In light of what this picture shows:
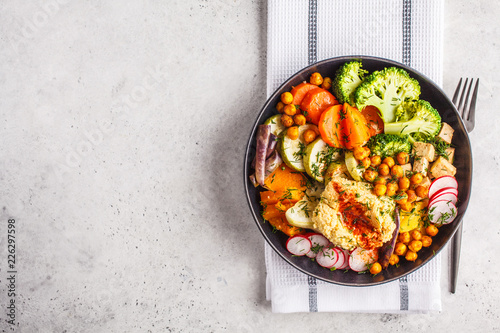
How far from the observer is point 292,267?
2.54 meters

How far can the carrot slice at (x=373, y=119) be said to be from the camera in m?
2.31

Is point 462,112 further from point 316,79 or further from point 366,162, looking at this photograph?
point 316,79

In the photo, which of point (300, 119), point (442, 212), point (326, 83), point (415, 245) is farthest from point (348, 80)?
point (415, 245)

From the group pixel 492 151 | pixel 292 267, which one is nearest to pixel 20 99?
pixel 292 267

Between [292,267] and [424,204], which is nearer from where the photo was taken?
[424,204]

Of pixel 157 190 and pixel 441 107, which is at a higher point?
pixel 441 107

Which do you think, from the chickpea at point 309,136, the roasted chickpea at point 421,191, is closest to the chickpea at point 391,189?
the roasted chickpea at point 421,191

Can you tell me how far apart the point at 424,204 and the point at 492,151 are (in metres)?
0.82

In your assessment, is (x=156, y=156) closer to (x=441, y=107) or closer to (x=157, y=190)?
(x=157, y=190)

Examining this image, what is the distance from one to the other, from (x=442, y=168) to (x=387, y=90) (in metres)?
0.61

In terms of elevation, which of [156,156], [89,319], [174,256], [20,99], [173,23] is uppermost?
[173,23]

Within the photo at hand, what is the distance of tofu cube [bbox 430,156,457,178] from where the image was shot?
2.27 meters

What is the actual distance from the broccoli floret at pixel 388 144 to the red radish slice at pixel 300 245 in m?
0.72

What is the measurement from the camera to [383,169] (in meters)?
2.21
